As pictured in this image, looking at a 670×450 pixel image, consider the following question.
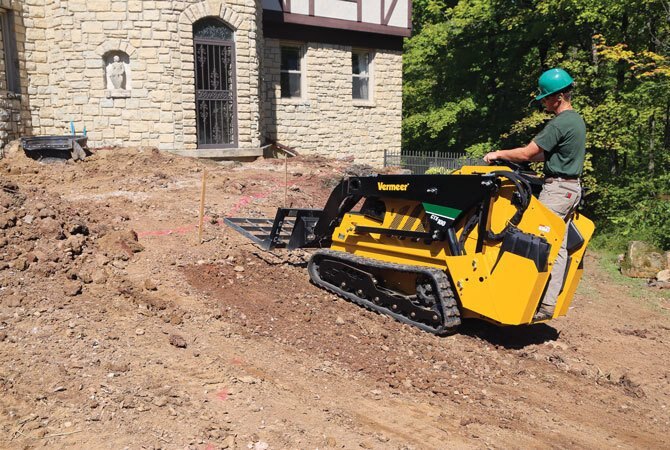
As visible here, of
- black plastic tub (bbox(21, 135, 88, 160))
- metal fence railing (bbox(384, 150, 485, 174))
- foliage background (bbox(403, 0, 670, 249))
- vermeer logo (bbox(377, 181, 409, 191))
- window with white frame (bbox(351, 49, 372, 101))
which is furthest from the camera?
window with white frame (bbox(351, 49, 372, 101))

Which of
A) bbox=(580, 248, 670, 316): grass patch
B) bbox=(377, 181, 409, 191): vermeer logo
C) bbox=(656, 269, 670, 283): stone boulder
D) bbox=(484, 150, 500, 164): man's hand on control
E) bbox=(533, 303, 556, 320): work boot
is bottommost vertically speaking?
bbox=(580, 248, 670, 316): grass patch

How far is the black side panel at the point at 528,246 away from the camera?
16.1 ft

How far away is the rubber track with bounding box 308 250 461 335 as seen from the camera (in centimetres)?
541

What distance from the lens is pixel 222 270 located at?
694cm

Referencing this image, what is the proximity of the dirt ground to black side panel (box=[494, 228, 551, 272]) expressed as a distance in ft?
3.33

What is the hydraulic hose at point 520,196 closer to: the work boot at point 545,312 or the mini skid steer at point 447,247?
the mini skid steer at point 447,247

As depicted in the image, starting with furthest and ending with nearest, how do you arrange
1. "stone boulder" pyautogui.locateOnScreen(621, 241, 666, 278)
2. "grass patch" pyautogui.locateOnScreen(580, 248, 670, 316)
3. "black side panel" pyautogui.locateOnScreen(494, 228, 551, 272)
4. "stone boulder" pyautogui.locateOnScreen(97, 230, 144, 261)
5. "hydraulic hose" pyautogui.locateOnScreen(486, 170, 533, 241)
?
"stone boulder" pyautogui.locateOnScreen(621, 241, 666, 278)
"grass patch" pyautogui.locateOnScreen(580, 248, 670, 316)
"stone boulder" pyautogui.locateOnScreen(97, 230, 144, 261)
"hydraulic hose" pyautogui.locateOnScreen(486, 170, 533, 241)
"black side panel" pyautogui.locateOnScreen(494, 228, 551, 272)

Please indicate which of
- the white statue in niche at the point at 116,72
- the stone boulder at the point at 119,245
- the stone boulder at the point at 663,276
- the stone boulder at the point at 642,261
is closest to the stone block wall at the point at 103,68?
the white statue in niche at the point at 116,72

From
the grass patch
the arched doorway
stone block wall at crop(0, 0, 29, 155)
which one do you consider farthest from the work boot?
stone block wall at crop(0, 0, 29, 155)

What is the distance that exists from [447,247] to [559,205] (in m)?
1.03

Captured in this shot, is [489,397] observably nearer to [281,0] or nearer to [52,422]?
[52,422]

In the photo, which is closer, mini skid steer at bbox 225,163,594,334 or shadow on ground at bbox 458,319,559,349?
mini skid steer at bbox 225,163,594,334

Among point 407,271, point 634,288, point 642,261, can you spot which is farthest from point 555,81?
point 642,261

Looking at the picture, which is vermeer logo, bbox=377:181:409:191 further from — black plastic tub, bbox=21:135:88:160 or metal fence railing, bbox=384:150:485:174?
metal fence railing, bbox=384:150:485:174
